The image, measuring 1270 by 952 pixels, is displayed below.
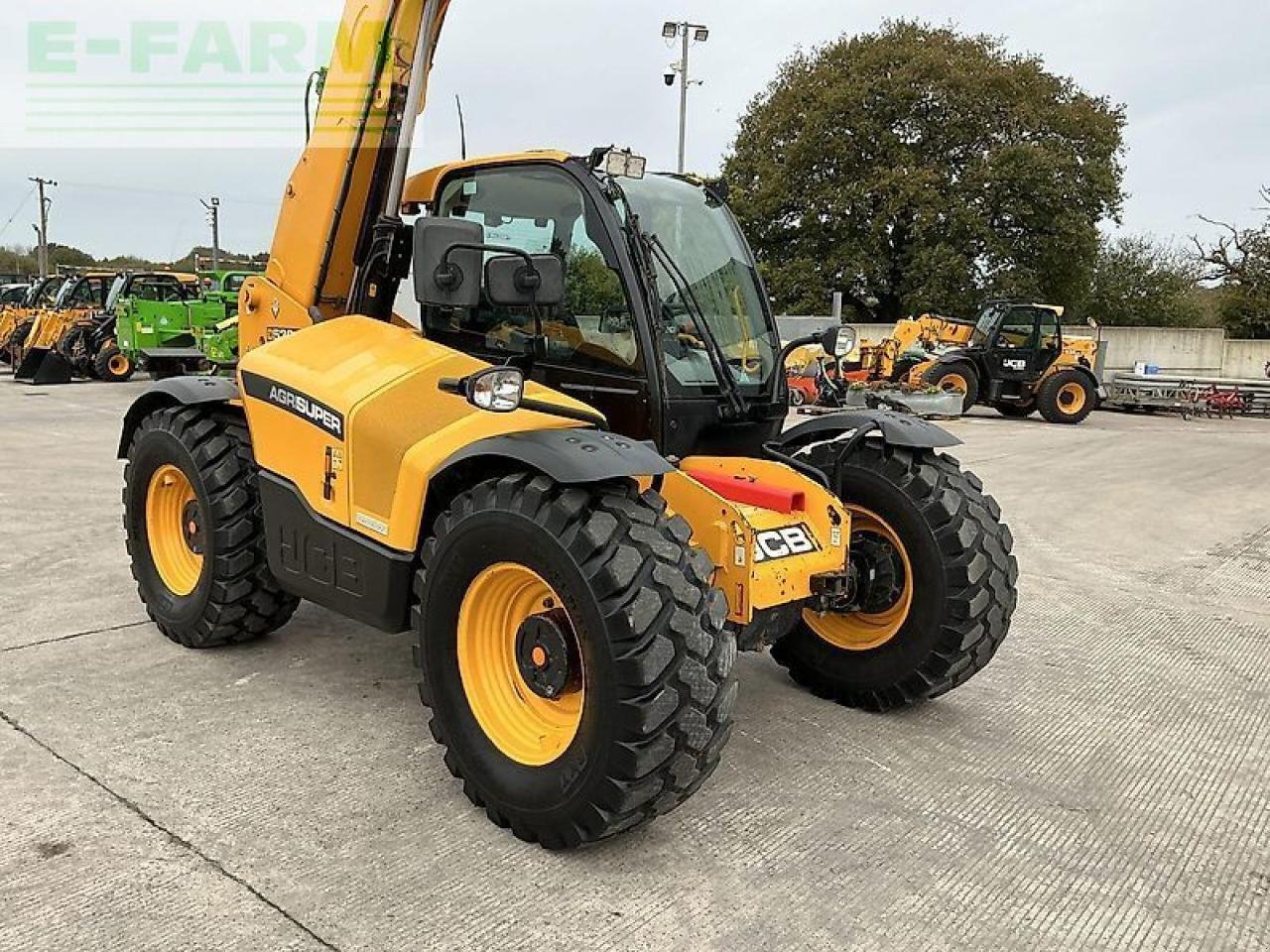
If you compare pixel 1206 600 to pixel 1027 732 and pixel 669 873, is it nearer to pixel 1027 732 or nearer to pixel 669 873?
pixel 1027 732

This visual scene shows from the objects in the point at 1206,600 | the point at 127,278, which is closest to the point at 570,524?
the point at 1206,600

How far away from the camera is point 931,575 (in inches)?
150

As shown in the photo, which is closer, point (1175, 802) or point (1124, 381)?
point (1175, 802)

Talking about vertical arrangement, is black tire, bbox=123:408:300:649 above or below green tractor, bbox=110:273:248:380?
below

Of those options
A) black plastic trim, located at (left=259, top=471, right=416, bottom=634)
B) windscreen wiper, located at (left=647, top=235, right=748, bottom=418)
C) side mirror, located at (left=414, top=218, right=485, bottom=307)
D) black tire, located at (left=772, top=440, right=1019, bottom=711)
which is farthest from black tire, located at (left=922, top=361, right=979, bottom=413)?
side mirror, located at (left=414, top=218, right=485, bottom=307)

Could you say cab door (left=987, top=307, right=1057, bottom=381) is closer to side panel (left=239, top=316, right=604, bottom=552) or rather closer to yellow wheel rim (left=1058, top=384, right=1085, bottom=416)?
yellow wheel rim (left=1058, top=384, right=1085, bottom=416)

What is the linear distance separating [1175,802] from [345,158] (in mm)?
3999

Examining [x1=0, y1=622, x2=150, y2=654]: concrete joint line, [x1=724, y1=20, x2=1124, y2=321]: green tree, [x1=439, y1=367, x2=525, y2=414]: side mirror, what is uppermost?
[x1=724, y1=20, x2=1124, y2=321]: green tree

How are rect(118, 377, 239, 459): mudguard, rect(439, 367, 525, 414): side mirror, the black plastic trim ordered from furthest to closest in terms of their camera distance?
1. rect(118, 377, 239, 459): mudguard
2. the black plastic trim
3. rect(439, 367, 525, 414): side mirror

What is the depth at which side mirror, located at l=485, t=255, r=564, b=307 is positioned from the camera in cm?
322

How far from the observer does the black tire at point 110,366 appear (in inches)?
775

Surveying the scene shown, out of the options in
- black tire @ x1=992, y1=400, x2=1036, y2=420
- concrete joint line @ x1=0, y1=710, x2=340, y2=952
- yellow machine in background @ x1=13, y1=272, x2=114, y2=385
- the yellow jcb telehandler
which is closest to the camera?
concrete joint line @ x1=0, y1=710, x2=340, y2=952

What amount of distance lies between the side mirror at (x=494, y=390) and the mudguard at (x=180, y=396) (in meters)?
1.82

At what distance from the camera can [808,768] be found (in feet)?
11.5
